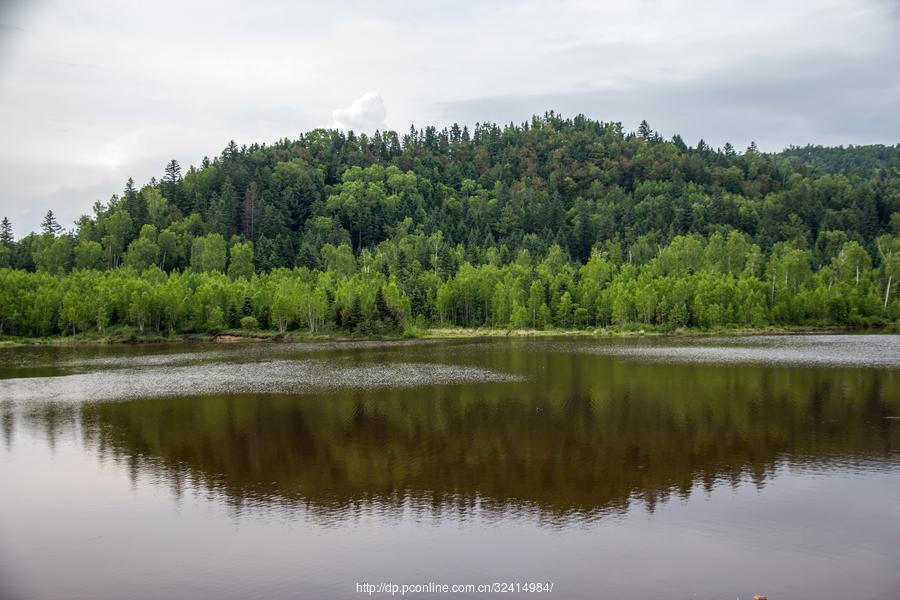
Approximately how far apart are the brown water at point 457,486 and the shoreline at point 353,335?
192 ft

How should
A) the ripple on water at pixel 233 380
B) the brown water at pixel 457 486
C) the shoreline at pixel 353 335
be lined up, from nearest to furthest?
the brown water at pixel 457 486 < the ripple on water at pixel 233 380 < the shoreline at pixel 353 335

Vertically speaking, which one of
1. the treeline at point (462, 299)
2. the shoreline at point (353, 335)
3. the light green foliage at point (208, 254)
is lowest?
the shoreline at point (353, 335)

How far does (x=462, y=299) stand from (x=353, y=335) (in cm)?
2811

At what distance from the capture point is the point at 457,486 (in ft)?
107

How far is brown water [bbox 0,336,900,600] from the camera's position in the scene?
23.7 metres

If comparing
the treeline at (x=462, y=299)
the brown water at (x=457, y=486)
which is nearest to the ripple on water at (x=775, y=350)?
the brown water at (x=457, y=486)

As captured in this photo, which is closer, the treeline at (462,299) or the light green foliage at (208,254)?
the treeline at (462,299)

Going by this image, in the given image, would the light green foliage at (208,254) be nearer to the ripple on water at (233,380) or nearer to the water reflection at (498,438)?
the ripple on water at (233,380)

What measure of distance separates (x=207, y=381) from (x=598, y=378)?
37.3 m

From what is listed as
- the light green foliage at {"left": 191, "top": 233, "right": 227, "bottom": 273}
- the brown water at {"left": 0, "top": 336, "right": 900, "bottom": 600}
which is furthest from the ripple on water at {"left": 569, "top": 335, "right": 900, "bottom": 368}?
the light green foliage at {"left": 191, "top": 233, "right": 227, "bottom": 273}

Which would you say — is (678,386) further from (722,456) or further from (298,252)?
(298,252)

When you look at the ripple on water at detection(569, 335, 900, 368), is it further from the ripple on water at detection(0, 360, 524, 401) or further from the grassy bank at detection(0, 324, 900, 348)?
the ripple on water at detection(0, 360, 524, 401)

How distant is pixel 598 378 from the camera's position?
212 feet

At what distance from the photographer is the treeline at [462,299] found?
12419 cm
